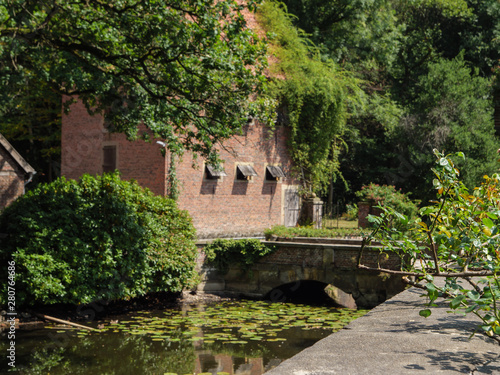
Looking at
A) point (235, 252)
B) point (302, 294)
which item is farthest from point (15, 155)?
point (302, 294)

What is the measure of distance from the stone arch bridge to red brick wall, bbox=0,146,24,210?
6345 mm

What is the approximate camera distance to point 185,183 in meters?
19.8

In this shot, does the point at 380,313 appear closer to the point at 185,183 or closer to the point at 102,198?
the point at 102,198

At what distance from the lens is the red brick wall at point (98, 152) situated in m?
19.7

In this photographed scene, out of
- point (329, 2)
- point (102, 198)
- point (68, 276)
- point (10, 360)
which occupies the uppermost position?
point (329, 2)

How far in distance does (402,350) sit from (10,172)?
53.6ft

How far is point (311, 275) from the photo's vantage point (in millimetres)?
17203

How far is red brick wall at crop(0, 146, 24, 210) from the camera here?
18031mm

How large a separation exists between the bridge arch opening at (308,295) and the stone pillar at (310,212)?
4.49m

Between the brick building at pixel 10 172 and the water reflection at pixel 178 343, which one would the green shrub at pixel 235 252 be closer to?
the water reflection at pixel 178 343

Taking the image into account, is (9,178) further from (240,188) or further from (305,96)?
(305,96)

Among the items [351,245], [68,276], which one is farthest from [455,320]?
[351,245]

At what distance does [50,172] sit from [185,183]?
1102cm

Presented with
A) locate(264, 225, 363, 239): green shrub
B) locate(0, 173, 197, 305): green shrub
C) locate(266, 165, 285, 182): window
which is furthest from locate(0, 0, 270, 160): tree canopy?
locate(266, 165, 285, 182): window
